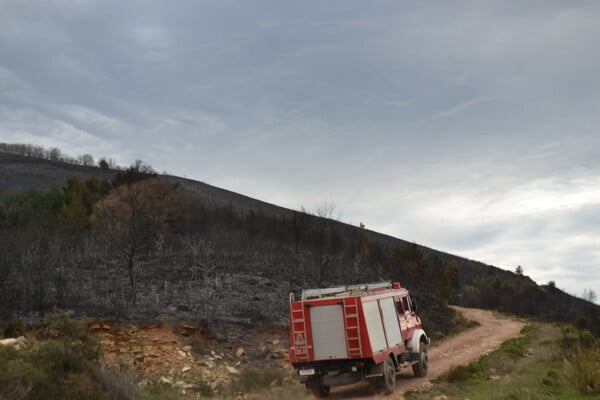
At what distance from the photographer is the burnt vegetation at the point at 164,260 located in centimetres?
2797

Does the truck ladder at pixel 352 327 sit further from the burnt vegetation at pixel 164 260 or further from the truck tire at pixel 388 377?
the burnt vegetation at pixel 164 260

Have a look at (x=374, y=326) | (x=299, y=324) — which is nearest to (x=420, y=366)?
(x=374, y=326)

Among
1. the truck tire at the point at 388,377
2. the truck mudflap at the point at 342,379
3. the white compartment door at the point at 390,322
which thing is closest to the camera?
the truck mudflap at the point at 342,379

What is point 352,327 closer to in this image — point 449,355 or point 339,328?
point 339,328

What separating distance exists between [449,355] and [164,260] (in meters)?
20.7

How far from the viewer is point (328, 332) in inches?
621

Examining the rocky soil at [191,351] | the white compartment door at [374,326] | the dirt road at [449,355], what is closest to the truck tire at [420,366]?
the dirt road at [449,355]

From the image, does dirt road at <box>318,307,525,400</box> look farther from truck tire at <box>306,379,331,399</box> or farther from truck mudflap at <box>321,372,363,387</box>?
truck mudflap at <box>321,372,363,387</box>

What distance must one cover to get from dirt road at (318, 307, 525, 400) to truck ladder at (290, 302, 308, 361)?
191 centimetres

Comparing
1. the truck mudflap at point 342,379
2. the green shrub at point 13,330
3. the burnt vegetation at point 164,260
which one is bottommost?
the truck mudflap at point 342,379

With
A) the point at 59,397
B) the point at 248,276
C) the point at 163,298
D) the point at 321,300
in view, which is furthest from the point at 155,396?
the point at 248,276

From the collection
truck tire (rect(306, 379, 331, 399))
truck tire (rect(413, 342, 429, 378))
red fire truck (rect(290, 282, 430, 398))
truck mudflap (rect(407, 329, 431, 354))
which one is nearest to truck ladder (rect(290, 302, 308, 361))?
red fire truck (rect(290, 282, 430, 398))

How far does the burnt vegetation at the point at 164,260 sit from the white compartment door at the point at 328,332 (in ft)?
37.9

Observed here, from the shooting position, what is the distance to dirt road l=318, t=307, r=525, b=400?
16.8 m
